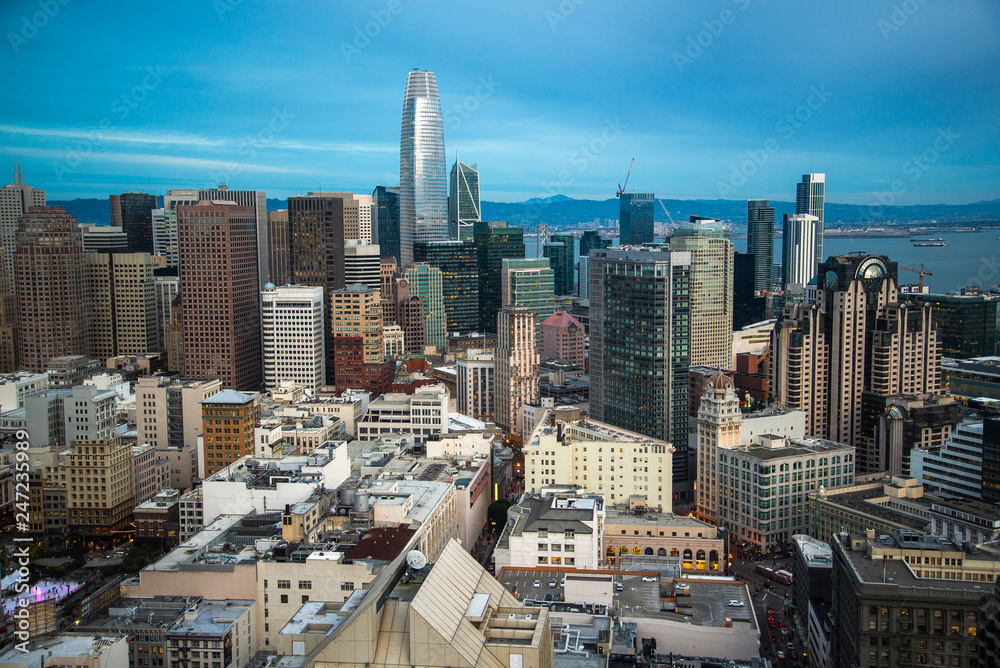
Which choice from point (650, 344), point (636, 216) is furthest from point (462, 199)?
point (650, 344)

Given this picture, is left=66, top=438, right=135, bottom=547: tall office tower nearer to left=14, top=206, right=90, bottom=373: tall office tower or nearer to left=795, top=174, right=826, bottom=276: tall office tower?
left=14, top=206, right=90, bottom=373: tall office tower

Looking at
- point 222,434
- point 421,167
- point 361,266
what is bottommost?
point 222,434

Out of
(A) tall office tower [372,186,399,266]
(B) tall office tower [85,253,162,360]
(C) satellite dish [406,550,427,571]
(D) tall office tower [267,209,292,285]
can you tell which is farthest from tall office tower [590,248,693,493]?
(A) tall office tower [372,186,399,266]

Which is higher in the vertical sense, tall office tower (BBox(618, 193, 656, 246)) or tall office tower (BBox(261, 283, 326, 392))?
tall office tower (BBox(618, 193, 656, 246))

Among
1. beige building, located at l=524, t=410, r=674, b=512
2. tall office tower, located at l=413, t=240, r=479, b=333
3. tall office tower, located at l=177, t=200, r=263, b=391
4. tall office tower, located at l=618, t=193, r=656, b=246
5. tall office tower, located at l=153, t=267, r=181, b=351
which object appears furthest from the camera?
tall office tower, located at l=618, t=193, r=656, b=246

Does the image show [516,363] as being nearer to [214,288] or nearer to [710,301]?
[214,288]

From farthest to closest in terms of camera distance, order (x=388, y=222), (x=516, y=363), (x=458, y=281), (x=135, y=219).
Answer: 1. (x=388, y=222)
2. (x=458, y=281)
3. (x=135, y=219)
4. (x=516, y=363)

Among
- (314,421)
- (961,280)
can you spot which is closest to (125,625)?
(314,421)
